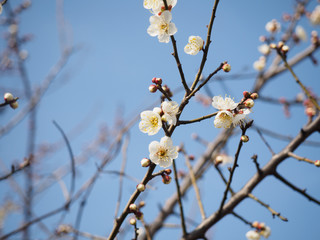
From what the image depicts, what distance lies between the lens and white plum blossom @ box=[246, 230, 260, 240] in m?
1.93

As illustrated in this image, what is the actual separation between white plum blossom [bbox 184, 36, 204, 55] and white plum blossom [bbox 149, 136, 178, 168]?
51cm

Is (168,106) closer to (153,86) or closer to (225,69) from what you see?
(153,86)

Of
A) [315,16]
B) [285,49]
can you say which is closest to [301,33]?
[315,16]

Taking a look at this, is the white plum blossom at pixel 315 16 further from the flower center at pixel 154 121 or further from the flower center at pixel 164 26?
the flower center at pixel 154 121

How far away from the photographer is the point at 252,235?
1982mm

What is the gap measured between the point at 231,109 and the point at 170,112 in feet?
1.06

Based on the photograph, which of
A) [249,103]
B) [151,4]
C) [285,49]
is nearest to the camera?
[249,103]

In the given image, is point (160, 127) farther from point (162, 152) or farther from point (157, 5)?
point (157, 5)

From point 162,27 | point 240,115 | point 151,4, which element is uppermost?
point 151,4

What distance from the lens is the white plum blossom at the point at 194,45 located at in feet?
3.78

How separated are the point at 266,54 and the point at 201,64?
346cm

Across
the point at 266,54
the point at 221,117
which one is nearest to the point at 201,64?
the point at 221,117

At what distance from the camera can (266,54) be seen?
395 cm

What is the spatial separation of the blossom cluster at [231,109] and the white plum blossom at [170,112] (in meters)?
0.22
